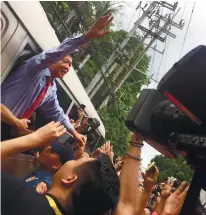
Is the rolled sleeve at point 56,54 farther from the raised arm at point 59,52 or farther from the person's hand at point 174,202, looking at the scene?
the person's hand at point 174,202

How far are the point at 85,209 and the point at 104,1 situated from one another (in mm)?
7927

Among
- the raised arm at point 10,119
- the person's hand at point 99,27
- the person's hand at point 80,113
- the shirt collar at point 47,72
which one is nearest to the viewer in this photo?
the raised arm at point 10,119

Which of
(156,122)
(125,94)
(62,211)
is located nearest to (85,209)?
(62,211)

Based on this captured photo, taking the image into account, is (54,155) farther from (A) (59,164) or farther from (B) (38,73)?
(B) (38,73)

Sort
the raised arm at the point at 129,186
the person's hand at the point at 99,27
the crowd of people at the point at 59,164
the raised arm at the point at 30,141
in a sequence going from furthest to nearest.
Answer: the person's hand at the point at 99,27 → the raised arm at the point at 129,186 → the crowd of people at the point at 59,164 → the raised arm at the point at 30,141

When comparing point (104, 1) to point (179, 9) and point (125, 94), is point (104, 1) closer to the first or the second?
point (179, 9)

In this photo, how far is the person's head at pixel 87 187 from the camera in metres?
1.44

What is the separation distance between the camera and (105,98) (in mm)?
13414

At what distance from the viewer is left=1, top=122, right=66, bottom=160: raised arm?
1150 millimetres

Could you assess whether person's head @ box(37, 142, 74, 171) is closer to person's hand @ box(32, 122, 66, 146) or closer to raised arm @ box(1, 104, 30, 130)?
raised arm @ box(1, 104, 30, 130)

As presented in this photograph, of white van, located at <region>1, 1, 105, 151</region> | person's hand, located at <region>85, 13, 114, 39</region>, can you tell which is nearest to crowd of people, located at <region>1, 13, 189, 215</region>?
person's hand, located at <region>85, 13, 114, 39</region>

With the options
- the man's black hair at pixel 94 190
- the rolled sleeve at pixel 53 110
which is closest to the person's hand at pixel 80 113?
the rolled sleeve at pixel 53 110

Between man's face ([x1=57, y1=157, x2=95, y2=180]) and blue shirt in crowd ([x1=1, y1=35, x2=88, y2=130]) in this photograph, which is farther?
blue shirt in crowd ([x1=1, y1=35, x2=88, y2=130])

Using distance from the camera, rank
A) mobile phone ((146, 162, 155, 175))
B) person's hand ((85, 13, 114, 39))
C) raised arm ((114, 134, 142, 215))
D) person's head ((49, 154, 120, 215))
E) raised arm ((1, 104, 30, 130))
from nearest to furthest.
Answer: person's head ((49, 154, 120, 215)) → raised arm ((1, 104, 30, 130)) → raised arm ((114, 134, 142, 215)) → person's hand ((85, 13, 114, 39)) → mobile phone ((146, 162, 155, 175))
